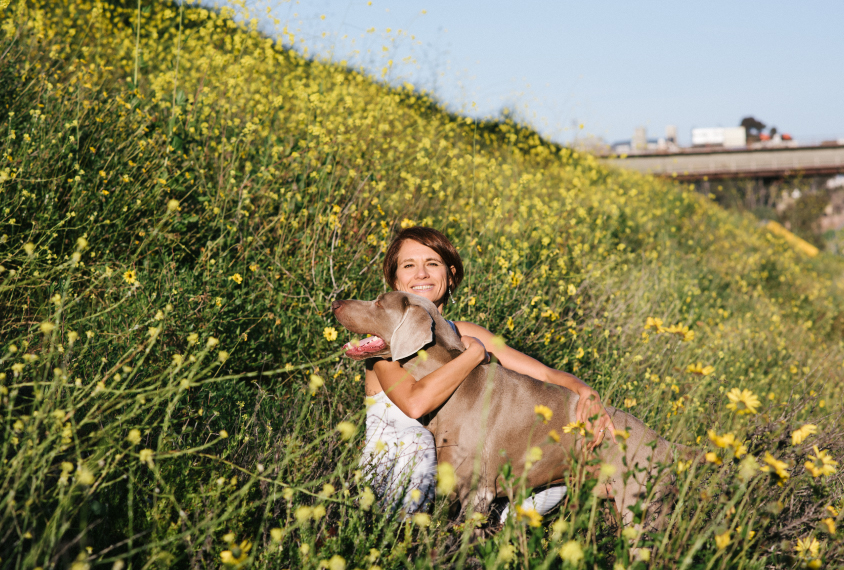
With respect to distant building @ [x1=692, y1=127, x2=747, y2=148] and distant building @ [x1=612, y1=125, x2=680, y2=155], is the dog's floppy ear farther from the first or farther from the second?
distant building @ [x1=692, y1=127, x2=747, y2=148]

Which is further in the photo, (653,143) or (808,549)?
(653,143)

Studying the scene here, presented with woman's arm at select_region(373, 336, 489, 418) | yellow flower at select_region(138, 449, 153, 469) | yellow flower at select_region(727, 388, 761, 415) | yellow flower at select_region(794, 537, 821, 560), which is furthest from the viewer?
woman's arm at select_region(373, 336, 489, 418)

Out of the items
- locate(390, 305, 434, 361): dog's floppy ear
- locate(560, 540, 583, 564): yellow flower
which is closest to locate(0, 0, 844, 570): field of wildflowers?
locate(560, 540, 583, 564): yellow flower

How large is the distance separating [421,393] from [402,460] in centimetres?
32

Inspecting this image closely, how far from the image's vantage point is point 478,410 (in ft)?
7.93

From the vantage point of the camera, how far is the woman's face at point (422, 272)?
9.64 feet

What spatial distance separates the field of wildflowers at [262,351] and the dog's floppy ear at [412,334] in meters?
0.37

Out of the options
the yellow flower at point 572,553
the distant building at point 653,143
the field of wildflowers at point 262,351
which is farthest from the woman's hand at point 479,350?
the distant building at point 653,143

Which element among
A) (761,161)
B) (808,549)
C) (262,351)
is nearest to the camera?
(808,549)

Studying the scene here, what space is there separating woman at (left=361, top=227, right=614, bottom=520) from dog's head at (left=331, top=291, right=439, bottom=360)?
0.10 meters

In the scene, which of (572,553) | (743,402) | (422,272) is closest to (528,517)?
(572,553)

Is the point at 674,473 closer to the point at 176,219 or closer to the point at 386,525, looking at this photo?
the point at 386,525

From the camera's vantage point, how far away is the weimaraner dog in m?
2.33

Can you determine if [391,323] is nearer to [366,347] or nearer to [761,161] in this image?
[366,347]
